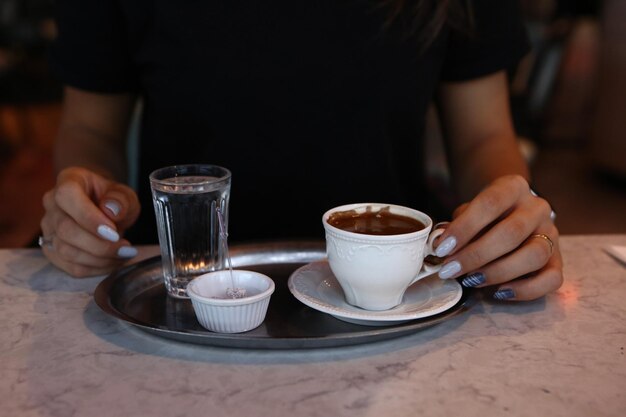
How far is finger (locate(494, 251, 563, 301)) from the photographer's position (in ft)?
2.84

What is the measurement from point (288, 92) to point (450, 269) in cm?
51

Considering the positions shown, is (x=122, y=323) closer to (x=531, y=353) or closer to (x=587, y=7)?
(x=531, y=353)

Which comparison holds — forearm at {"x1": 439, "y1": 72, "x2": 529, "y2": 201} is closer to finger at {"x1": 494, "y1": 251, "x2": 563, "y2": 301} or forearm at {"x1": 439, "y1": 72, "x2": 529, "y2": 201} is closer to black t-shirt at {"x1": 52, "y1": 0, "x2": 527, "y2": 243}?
black t-shirt at {"x1": 52, "y1": 0, "x2": 527, "y2": 243}

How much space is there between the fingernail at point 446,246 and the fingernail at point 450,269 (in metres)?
0.02

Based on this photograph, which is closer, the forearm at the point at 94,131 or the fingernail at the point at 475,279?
the fingernail at the point at 475,279

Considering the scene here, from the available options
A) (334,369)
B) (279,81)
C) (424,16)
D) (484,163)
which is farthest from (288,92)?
(334,369)

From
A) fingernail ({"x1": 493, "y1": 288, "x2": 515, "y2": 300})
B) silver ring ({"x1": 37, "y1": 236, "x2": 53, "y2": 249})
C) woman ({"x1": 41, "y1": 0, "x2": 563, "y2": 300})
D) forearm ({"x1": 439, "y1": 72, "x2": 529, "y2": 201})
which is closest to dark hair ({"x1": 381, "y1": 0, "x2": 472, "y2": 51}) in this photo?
woman ({"x1": 41, "y1": 0, "x2": 563, "y2": 300})

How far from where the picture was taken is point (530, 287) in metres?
0.86

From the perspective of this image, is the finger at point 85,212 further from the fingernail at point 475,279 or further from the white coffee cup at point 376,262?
the fingernail at point 475,279

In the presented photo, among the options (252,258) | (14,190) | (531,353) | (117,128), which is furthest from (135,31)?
(14,190)

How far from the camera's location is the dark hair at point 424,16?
1.23m

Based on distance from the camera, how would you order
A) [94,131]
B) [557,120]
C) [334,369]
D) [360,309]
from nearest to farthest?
[334,369]
[360,309]
[94,131]
[557,120]

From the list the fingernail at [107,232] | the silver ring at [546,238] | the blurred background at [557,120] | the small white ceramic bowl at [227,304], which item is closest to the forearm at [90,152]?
the fingernail at [107,232]

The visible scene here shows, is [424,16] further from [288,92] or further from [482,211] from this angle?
[482,211]
